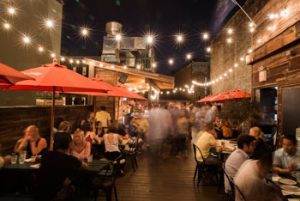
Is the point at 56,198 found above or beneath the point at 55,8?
beneath

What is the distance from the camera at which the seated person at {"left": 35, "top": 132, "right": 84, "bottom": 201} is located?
3.46m

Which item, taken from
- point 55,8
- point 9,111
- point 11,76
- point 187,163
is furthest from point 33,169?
point 55,8

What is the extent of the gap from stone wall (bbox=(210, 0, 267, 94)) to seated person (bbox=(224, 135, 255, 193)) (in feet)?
20.2

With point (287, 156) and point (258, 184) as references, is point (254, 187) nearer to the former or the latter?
point (258, 184)

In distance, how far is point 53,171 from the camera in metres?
3.47

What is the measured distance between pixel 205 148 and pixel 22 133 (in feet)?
14.9

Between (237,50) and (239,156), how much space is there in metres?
9.45

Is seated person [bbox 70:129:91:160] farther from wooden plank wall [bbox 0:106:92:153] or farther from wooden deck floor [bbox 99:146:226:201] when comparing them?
wooden plank wall [bbox 0:106:92:153]

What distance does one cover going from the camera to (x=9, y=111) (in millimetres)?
5941

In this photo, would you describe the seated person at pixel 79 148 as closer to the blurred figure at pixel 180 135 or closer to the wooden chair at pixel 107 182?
the wooden chair at pixel 107 182

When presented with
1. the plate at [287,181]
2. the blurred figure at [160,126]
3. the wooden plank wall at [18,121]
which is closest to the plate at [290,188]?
the plate at [287,181]

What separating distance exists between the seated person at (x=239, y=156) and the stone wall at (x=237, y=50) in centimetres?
616

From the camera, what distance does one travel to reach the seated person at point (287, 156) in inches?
179

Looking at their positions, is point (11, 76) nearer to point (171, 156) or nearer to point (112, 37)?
point (171, 156)
